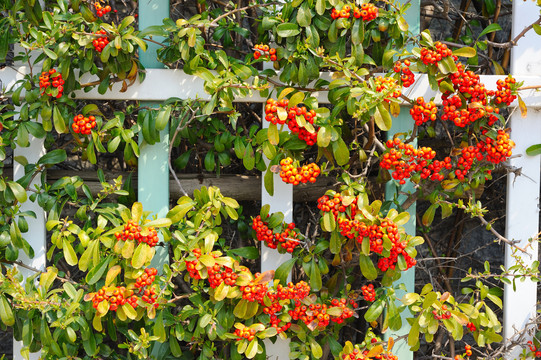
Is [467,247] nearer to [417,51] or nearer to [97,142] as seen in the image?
[417,51]

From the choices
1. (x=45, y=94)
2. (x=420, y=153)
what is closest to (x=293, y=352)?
(x=420, y=153)

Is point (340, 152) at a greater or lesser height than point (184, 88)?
lesser

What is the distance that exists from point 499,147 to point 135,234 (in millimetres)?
1176

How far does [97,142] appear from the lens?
2.05m

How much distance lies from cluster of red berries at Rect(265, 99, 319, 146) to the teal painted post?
435 mm

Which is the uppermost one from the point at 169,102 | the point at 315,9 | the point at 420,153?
the point at 315,9

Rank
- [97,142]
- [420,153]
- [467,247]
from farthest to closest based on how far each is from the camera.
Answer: [467,247] < [97,142] < [420,153]

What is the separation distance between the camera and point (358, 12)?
193 cm

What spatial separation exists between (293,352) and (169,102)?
0.93 m

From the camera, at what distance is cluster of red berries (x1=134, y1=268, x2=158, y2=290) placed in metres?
1.90

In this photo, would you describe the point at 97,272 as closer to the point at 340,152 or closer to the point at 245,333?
the point at 245,333

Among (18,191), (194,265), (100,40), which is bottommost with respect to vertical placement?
(194,265)

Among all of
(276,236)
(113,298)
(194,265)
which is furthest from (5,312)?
(276,236)

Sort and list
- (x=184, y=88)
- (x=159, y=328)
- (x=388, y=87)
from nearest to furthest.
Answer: (x=388, y=87) → (x=159, y=328) → (x=184, y=88)
